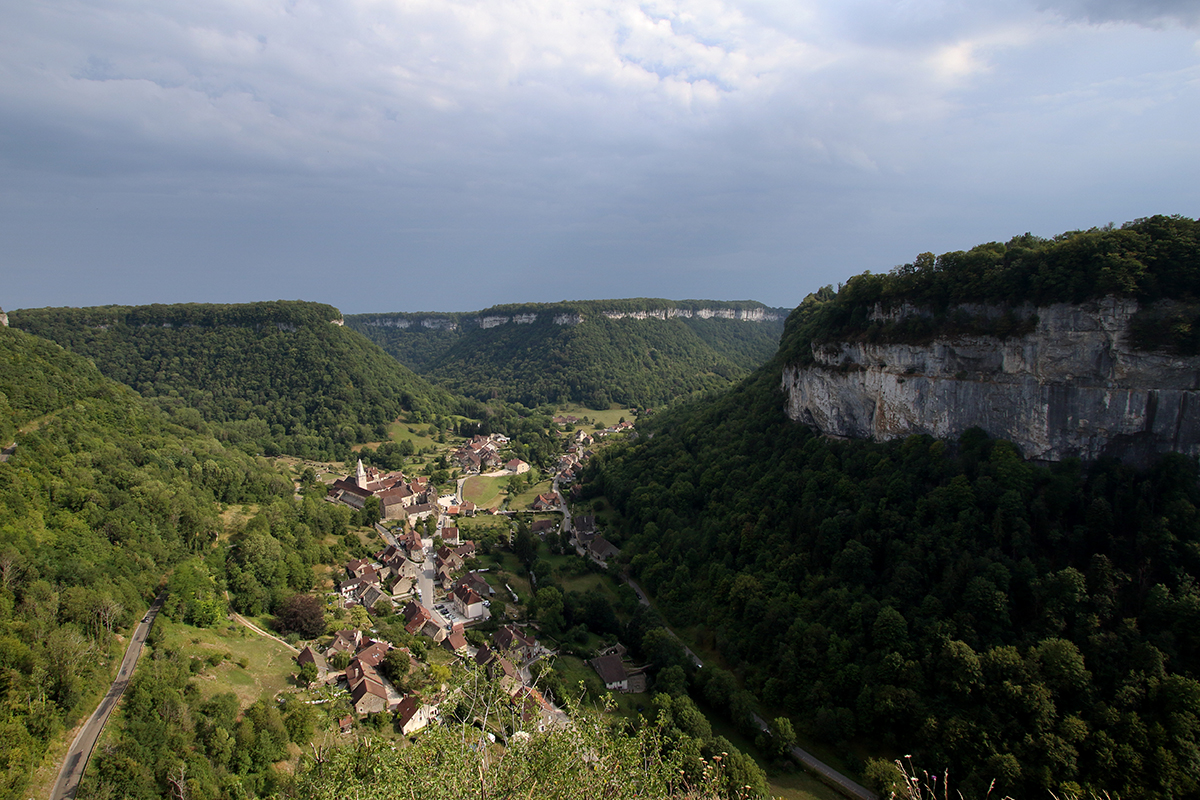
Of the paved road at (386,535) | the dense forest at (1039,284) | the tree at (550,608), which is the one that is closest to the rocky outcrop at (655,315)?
the paved road at (386,535)

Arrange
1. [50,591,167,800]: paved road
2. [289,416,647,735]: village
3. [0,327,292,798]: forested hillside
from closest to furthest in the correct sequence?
[50,591,167,800]: paved road < [0,327,292,798]: forested hillside < [289,416,647,735]: village

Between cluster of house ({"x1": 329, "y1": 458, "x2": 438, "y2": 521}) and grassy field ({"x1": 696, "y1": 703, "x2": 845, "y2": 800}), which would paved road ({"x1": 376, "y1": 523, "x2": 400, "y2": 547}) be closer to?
cluster of house ({"x1": 329, "y1": 458, "x2": 438, "y2": 521})

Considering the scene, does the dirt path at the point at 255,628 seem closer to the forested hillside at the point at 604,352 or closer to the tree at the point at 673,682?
the tree at the point at 673,682

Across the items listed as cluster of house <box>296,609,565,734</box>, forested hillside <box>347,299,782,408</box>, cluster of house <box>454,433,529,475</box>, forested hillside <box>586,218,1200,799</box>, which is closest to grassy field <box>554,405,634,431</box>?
forested hillside <box>347,299,782,408</box>

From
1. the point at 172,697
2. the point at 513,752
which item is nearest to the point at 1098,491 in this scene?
the point at 513,752

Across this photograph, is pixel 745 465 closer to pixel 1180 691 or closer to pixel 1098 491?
pixel 1098 491

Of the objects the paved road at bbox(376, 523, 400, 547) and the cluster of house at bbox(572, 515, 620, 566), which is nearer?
the cluster of house at bbox(572, 515, 620, 566)
